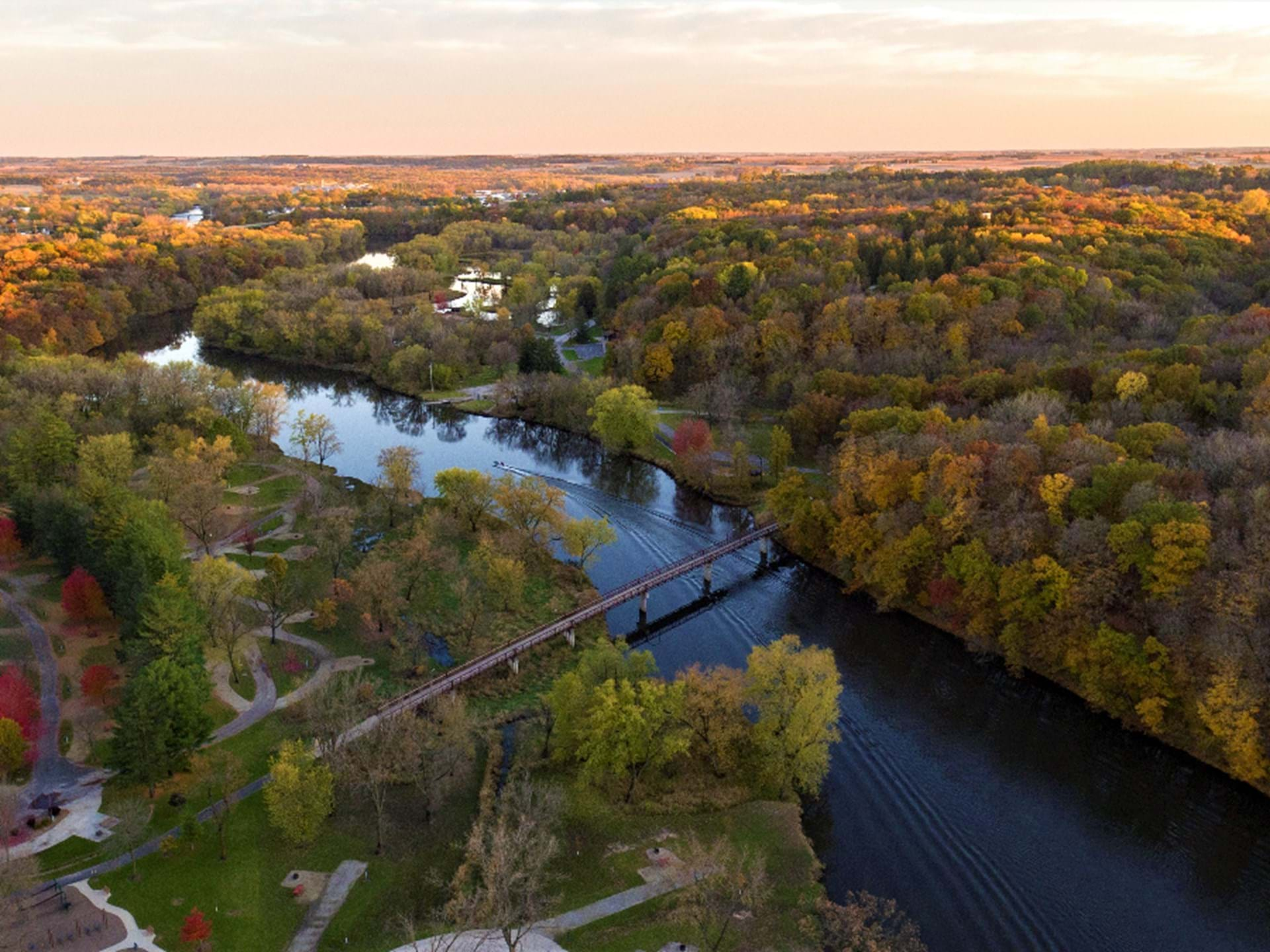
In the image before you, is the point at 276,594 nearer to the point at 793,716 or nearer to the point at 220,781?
the point at 220,781

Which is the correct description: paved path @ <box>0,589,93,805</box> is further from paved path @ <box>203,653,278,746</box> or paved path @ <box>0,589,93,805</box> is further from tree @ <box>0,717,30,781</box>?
paved path @ <box>203,653,278,746</box>

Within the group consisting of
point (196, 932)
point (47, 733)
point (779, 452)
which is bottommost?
point (47, 733)

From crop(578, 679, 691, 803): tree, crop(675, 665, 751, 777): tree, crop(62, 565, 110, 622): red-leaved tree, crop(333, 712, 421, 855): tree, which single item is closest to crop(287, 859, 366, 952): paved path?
crop(333, 712, 421, 855): tree

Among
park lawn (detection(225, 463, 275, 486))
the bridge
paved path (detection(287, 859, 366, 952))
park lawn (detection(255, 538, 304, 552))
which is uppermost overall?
park lawn (detection(225, 463, 275, 486))

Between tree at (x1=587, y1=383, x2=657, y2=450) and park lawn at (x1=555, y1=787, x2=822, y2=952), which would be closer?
park lawn at (x1=555, y1=787, x2=822, y2=952)

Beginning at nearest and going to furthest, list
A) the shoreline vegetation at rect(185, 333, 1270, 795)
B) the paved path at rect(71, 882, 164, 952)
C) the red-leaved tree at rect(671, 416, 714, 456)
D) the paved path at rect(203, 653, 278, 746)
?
1. the paved path at rect(71, 882, 164, 952)
2. the paved path at rect(203, 653, 278, 746)
3. the shoreline vegetation at rect(185, 333, 1270, 795)
4. the red-leaved tree at rect(671, 416, 714, 456)

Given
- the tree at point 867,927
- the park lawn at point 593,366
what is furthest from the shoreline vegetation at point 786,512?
the tree at point 867,927

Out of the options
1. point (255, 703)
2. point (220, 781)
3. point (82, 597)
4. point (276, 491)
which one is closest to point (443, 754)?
point (220, 781)
